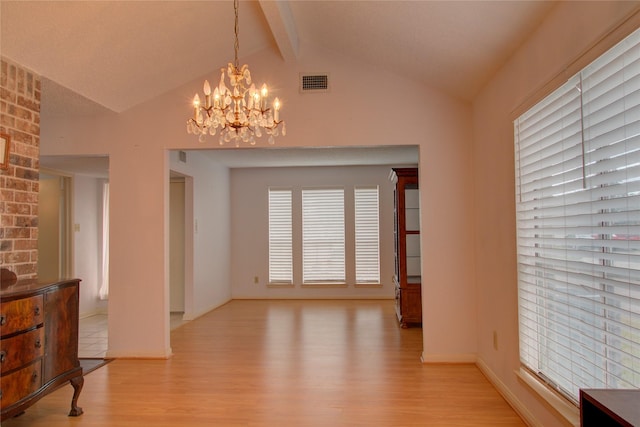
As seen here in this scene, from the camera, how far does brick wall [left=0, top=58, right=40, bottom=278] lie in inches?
119

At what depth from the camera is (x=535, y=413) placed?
8.82 ft

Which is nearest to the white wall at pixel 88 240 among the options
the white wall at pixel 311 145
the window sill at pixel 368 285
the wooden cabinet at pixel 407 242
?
the white wall at pixel 311 145

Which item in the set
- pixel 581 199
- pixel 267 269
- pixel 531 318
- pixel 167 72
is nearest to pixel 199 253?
pixel 267 269

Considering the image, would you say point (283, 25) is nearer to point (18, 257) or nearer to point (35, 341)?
point (18, 257)

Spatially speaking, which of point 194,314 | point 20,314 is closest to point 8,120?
point 20,314

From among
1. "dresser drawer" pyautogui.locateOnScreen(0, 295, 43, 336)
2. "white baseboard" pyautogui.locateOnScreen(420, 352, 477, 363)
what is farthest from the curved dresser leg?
"white baseboard" pyautogui.locateOnScreen(420, 352, 477, 363)

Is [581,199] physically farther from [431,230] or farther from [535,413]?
[431,230]

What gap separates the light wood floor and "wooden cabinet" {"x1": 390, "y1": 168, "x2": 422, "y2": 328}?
0.32 meters

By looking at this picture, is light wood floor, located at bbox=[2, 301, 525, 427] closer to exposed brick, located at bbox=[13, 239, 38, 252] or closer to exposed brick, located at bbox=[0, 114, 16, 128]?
exposed brick, located at bbox=[13, 239, 38, 252]

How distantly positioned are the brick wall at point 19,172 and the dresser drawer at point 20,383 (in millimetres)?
868

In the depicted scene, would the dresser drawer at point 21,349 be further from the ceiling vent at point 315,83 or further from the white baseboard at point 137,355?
the ceiling vent at point 315,83

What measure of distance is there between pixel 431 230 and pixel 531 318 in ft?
5.15

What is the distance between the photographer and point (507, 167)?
10.4ft

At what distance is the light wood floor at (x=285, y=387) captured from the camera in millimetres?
2992
